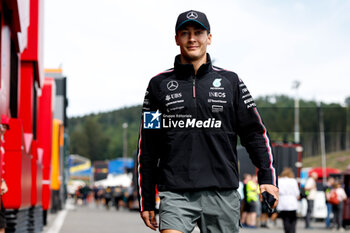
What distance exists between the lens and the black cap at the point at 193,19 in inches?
194

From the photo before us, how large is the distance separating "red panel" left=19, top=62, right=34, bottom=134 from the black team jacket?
10.7 m

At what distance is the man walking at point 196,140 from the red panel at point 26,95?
10.7 metres

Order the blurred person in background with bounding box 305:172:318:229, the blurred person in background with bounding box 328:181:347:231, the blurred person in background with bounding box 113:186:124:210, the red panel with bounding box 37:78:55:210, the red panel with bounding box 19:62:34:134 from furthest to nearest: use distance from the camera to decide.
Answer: the blurred person in background with bounding box 113:186:124:210, the blurred person in background with bounding box 305:172:318:229, the blurred person in background with bounding box 328:181:347:231, the red panel with bounding box 37:78:55:210, the red panel with bounding box 19:62:34:134

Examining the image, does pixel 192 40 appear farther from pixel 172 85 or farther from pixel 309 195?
pixel 309 195

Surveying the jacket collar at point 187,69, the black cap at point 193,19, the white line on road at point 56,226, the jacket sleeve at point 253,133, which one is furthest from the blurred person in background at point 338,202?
the black cap at point 193,19

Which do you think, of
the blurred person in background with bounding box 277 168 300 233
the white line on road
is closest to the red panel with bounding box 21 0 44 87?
the white line on road

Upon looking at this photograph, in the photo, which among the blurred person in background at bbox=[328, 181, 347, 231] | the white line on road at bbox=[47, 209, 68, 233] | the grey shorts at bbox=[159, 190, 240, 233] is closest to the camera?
the grey shorts at bbox=[159, 190, 240, 233]

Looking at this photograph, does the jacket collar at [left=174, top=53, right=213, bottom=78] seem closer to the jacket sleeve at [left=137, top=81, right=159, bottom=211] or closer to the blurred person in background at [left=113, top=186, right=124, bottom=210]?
the jacket sleeve at [left=137, top=81, right=159, bottom=211]

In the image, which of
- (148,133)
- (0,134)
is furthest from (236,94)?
(0,134)

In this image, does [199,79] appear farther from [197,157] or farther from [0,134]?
[0,134]

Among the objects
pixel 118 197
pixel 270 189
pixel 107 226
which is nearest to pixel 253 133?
pixel 270 189

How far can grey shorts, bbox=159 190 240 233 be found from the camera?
15.7 ft

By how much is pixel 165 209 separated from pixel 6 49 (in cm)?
673

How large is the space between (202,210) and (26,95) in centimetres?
1141
